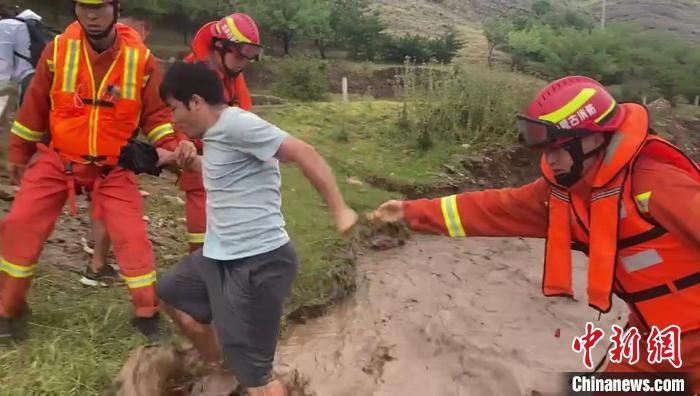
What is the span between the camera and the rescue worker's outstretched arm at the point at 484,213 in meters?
3.44

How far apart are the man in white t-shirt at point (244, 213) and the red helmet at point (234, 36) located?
56.8 inches

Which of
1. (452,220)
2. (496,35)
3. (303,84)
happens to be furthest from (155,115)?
(496,35)

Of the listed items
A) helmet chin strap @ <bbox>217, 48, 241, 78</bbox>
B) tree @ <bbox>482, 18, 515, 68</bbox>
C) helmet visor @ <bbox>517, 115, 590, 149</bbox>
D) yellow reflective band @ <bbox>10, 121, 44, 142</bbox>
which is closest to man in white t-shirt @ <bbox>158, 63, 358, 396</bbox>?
helmet visor @ <bbox>517, 115, 590, 149</bbox>

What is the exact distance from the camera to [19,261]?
12.5 ft

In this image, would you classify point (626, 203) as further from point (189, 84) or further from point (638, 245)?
point (189, 84)

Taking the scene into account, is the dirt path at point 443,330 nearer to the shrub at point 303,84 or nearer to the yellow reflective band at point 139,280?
the yellow reflective band at point 139,280

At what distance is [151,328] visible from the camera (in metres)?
4.06

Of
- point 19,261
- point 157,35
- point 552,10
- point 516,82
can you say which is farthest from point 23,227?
point 552,10

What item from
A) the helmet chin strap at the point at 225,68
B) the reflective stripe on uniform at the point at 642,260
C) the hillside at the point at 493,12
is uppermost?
the helmet chin strap at the point at 225,68

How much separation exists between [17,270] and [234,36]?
1801 millimetres

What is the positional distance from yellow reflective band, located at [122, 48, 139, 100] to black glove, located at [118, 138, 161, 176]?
0.78 ft

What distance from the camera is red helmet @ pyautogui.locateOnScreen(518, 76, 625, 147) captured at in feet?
9.55

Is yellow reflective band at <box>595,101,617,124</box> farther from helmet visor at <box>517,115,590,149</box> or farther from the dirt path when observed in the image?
Answer: the dirt path

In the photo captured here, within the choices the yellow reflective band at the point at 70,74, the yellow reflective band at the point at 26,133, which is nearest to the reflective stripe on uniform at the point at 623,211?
the yellow reflective band at the point at 70,74
